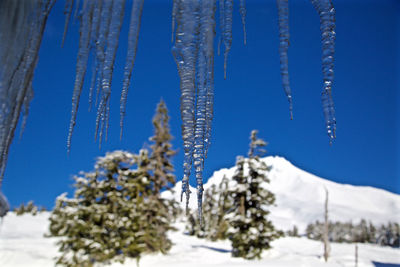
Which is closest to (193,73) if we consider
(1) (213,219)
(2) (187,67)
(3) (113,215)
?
(2) (187,67)

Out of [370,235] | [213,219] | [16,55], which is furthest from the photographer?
[370,235]

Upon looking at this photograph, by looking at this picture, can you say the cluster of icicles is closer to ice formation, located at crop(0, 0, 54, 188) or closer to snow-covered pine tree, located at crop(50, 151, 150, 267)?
ice formation, located at crop(0, 0, 54, 188)

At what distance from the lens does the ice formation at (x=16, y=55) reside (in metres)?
1.35

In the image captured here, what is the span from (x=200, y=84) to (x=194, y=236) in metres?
48.9

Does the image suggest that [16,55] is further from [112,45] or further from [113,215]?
[113,215]

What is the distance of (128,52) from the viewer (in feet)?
4.46

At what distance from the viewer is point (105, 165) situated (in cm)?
1811

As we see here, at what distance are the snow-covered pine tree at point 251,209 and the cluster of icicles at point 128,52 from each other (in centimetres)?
1930

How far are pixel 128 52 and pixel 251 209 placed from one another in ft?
65.3

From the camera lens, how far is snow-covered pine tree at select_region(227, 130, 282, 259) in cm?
1966

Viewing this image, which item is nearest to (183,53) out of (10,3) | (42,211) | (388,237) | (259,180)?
(10,3)

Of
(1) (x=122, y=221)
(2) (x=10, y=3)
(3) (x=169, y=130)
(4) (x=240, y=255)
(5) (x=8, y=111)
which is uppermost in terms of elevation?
(3) (x=169, y=130)

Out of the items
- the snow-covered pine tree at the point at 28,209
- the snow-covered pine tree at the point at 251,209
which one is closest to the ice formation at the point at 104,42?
the snow-covered pine tree at the point at 251,209

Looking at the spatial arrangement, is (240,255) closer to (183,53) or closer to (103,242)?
(103,242)
